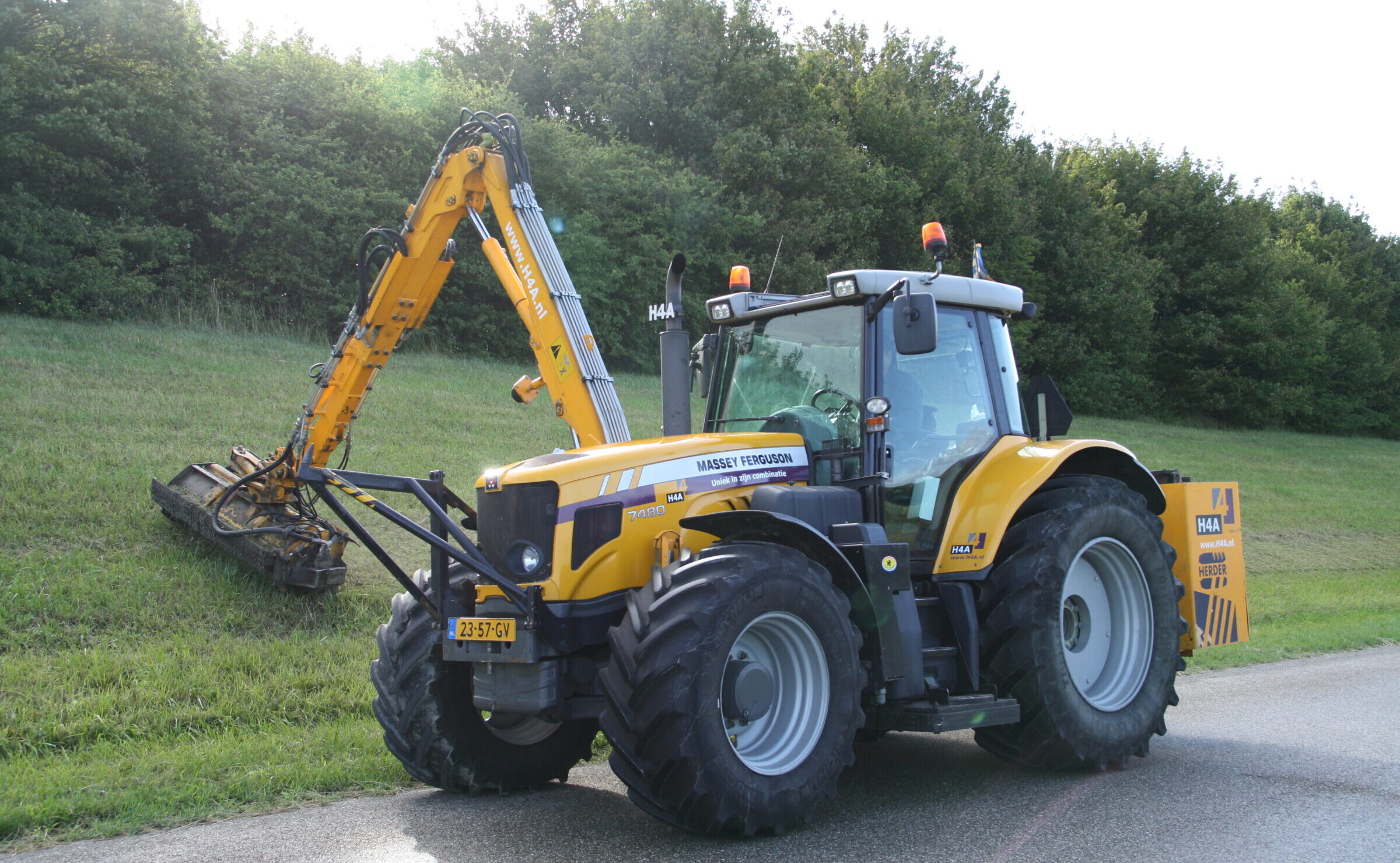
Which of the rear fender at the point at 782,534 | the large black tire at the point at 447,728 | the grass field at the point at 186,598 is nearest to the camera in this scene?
the rear fender at the point at 782,534

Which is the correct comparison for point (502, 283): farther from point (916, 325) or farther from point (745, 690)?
point (745, 690)

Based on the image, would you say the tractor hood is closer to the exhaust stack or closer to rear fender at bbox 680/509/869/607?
rear fender at bbox 680/509/869/607

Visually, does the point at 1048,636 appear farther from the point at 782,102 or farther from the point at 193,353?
the point at 782,102

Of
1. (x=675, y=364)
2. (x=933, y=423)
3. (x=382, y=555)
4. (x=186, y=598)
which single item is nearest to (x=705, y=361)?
(x=675, y=364)

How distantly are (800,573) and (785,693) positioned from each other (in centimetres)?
54

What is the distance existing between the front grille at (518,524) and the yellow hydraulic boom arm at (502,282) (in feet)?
7.39

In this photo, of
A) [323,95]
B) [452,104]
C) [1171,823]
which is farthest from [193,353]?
[1171,823]

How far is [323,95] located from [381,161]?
5.95ft

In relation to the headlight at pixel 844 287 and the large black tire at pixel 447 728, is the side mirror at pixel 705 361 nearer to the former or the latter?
the headlight at pixel 844 287

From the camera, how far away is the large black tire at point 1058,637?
537 centimetres

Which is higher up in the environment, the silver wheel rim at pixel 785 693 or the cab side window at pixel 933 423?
the cab side window at pixel 933 423

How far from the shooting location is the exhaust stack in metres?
6.23

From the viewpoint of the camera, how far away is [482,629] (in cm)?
470

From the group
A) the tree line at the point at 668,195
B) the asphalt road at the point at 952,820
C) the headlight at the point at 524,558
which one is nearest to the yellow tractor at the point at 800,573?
the headlight at the point at 524,558
